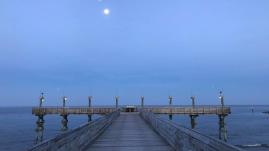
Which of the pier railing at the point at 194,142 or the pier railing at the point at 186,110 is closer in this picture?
the pier railing at the point at 194,142

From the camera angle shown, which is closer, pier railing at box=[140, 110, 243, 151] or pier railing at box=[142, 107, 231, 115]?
pier railing at box=[140, 110, 243, 151]

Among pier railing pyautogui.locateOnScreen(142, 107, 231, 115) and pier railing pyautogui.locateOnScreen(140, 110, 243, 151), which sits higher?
pier railing pyautogui.locateOnScreen(140, 110, 243, 151)

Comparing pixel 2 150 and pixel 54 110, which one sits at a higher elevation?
pixel 54 110

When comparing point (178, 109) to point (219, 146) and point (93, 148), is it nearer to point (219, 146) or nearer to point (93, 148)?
point (93, 148)

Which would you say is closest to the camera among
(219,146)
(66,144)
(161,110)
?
(219,146)

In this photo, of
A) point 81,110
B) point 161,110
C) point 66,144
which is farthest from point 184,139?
point 81,110

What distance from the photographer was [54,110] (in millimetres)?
61906

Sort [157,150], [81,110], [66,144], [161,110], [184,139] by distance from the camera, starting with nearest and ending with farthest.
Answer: [66,144], [184,139], [157,150], [161,110], [81,110]

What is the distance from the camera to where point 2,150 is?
52.4 m

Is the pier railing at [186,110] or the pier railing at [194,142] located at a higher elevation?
the pier railing at [194,142]

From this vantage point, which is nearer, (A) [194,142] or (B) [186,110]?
(A) [194,142]

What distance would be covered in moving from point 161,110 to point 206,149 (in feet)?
162

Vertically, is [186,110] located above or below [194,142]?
below

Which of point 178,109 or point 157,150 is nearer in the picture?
point 157,150
